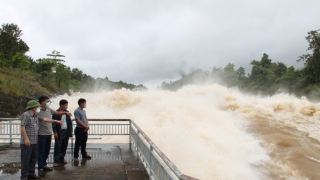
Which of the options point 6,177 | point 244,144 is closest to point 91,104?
point 244,144

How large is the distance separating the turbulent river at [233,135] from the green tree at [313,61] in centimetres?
2169

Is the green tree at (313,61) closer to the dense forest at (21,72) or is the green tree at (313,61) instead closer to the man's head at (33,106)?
the dense forest at (21,72)

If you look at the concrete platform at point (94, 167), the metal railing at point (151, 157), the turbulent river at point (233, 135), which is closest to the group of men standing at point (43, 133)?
the concrete platform at point (94, 167)

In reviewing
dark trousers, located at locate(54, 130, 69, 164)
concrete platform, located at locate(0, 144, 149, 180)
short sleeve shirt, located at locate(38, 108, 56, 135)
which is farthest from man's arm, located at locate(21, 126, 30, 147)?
dark trousers, located at locate(54, 130, 69, 164)

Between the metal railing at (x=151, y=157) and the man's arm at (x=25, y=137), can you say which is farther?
the man's arm at (x=25, y=137)

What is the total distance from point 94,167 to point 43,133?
63.0 inches

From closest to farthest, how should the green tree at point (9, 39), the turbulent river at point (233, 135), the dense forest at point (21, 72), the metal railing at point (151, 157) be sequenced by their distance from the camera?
1. the metal railing at point (151, 157)
2. the turbulent river at point (233, 135)
3. the dense forest at point (21, 72)
4. the green tree at point (9, 39)

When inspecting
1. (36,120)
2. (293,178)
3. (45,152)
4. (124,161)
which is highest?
(36,120)

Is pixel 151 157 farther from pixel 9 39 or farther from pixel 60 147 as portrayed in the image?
pixel 9 39

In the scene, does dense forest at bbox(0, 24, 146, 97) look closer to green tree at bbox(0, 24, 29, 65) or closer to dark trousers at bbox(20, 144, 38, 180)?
green tree at bbox(0, 24, 29, 65)

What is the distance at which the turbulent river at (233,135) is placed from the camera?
10.9 m

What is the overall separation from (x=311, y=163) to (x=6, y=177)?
12.3 metres

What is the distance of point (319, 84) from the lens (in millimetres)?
40719

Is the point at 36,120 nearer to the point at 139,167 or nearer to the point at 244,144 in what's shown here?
the point at 139,167
